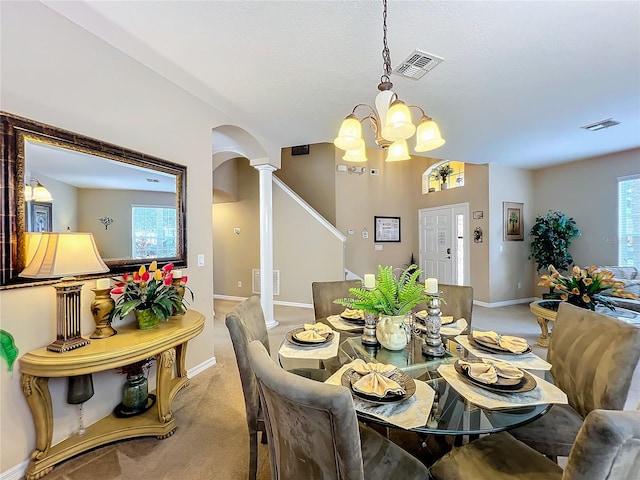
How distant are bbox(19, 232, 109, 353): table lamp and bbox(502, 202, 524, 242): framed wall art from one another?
6.25 meters

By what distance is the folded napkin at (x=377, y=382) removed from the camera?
110 cm

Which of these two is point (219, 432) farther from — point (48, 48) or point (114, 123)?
point (48, 48)

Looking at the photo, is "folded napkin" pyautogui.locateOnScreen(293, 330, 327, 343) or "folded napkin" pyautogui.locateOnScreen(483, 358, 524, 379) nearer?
"folded napkin" pyautogui.locateOnScreen(483, 358, 524, 379)

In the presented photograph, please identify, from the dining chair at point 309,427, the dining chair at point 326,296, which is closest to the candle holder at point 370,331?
the dining chair at point 309,427

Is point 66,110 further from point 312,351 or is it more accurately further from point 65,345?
point 312,351

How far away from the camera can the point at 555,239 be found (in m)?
5.18

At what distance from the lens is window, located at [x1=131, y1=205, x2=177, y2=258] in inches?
89.0

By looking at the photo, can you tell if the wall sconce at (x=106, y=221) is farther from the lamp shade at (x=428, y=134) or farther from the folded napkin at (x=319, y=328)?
the lamp shade at (x=428, y=134)

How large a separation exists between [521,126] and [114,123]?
424 centimetres

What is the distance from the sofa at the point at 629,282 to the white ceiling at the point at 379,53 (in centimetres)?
220

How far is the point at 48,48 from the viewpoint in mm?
1699

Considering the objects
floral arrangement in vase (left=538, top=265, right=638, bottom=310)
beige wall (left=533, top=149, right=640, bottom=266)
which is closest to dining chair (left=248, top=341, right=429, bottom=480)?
floral arrangement in vase (left=538, top=265, right=638, bottom=310)

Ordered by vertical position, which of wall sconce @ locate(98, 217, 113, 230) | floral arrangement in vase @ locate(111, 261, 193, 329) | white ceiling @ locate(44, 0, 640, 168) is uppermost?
white ceiling @ locate(44, 0, 640, 168)

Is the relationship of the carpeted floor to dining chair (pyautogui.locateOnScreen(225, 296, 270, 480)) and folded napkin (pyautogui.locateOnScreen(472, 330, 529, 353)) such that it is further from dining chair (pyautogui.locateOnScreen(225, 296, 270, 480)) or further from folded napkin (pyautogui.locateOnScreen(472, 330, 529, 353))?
folded napkin (pyautogui.locateOnScreen(472, 330, 529, 353))
